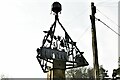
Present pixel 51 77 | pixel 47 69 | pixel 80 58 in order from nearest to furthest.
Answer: pixel 51 77, pixel 47 69, pixel 80 58

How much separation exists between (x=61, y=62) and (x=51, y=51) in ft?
3.82

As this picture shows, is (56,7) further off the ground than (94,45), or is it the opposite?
(56,7)

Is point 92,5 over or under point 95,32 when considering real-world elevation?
over

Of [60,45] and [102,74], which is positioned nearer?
[60,45]

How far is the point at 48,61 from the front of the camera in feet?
45.6

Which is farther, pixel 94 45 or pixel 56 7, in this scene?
pixel 56 7

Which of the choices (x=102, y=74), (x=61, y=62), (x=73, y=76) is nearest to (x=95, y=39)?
(x=61, y=62)

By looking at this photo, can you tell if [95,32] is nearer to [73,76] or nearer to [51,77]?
[51,77]

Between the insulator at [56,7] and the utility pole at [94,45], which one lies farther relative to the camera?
the insulator at [56,7]

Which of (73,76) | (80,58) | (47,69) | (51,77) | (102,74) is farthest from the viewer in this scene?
(73,76)

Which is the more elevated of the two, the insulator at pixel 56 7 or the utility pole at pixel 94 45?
the insulator at pixel 56 7

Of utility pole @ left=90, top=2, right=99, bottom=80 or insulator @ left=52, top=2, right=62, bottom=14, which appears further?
insulator @ left=52, top=2, right=62, bottom=14

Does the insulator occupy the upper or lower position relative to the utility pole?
upper

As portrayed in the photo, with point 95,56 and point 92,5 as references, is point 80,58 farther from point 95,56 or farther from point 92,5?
point 92,5
